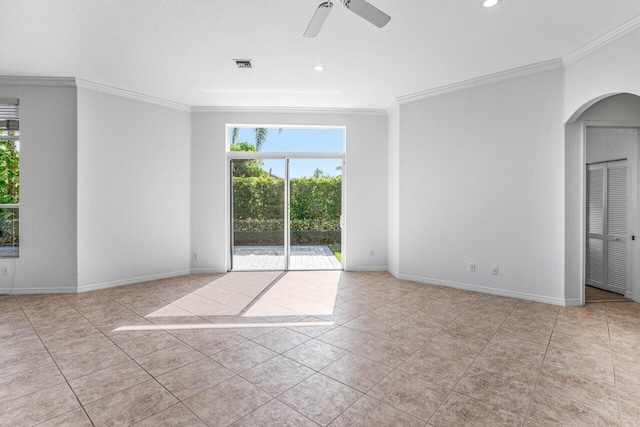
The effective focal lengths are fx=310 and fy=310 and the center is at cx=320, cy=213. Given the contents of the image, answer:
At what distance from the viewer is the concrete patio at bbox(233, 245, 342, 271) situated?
578 centimetres

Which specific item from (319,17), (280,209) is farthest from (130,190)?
(319,17)

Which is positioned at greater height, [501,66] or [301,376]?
[501,66]

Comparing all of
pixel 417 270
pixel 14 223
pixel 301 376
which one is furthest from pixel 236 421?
pixel 14 223

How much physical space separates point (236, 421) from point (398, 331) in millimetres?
1766

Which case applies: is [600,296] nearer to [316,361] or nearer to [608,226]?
[608,226]

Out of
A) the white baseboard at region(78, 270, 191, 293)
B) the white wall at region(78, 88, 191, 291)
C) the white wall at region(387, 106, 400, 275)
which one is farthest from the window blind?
the white wall at region(387, 106, 400, 275)

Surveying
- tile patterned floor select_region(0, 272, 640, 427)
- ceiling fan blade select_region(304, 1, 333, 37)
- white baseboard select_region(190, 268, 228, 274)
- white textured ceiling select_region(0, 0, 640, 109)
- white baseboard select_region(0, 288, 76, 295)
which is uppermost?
white textured ceiling select_region(0, 0, 640, 109)

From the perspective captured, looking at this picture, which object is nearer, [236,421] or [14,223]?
[236,421]

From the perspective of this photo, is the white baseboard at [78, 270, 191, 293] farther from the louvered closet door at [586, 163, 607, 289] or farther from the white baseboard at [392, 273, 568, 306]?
the louvered closet door at [586, 163, 607, 289]

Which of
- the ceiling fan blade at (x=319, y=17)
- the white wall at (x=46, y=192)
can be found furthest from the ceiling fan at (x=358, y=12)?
the white wall at (x=46, y=192)

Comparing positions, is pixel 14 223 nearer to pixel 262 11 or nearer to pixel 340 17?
pixel 262 11

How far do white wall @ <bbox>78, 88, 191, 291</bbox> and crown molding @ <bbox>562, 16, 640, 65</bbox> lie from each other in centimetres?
552

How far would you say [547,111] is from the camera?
12.6ft

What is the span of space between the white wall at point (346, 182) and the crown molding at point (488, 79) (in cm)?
88
